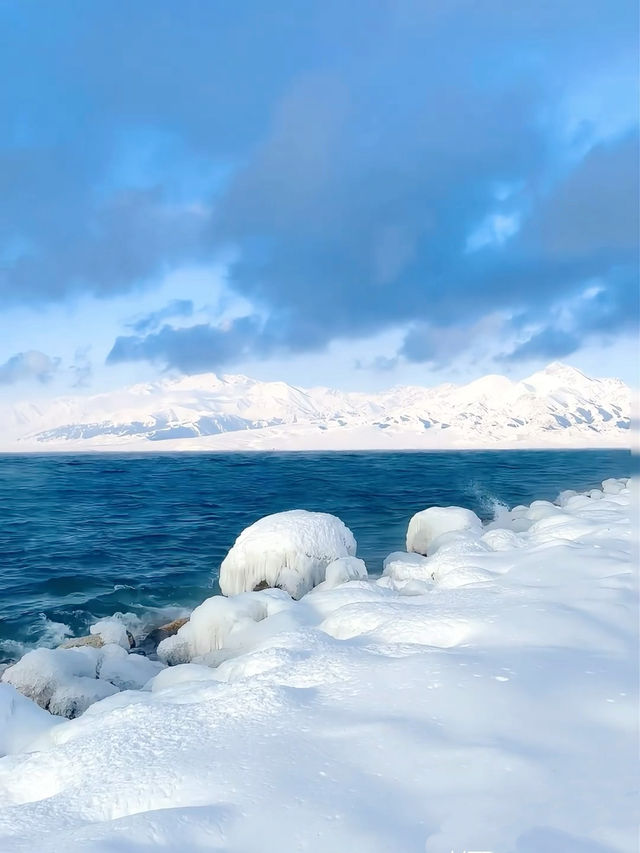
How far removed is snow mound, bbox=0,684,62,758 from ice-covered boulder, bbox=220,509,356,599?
5.56 meters

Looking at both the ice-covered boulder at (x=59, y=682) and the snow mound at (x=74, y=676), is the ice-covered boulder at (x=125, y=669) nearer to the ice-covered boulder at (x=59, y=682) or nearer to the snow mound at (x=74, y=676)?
the snow mound at (x=74, y=676)

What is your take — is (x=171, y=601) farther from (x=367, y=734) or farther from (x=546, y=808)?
(x=546, y=808)

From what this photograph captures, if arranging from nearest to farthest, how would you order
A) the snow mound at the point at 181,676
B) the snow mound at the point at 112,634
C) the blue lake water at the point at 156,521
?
the snow mound at the point at 181,676 < the snow mound at the point at 112,634 < the blue lake water at the point at 156,521

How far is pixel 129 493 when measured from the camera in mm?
31625

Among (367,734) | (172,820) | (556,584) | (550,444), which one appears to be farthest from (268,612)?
(550,444)

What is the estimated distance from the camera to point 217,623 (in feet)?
26.1

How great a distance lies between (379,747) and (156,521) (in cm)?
2077

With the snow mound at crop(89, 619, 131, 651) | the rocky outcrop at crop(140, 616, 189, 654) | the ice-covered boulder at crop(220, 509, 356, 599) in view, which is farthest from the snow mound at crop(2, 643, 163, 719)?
the ice-covered boulder at crop(220, 509, 356, 599)

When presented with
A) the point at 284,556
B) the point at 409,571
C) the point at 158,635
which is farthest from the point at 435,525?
the point at 158,635

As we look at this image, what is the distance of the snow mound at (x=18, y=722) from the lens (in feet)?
15.6

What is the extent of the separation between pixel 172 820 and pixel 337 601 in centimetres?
475

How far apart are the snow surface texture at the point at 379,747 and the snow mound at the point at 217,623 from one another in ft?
6.28

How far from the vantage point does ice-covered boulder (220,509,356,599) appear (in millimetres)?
10562

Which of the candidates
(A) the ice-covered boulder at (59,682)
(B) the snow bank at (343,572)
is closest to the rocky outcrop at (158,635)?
(A) the ice-covered boulder at (59,682)
